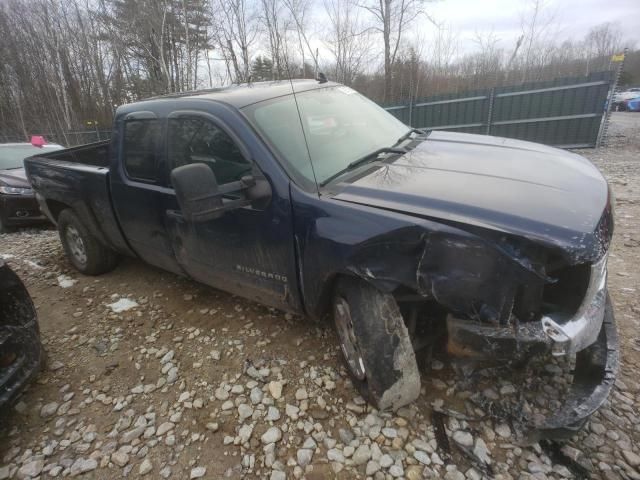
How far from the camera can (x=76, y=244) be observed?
403 centimetres

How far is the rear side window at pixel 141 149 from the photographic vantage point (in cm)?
274

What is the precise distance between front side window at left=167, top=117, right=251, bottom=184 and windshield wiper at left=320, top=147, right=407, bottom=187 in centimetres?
52

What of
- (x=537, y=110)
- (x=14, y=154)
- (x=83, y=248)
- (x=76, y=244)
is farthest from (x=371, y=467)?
(x=537, y=110)

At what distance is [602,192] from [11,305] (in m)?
3.60

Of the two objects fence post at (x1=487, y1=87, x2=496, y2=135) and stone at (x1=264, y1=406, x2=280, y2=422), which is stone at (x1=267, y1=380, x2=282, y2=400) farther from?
fence post at (x1=487, y1=87, x2=496, y2=135)

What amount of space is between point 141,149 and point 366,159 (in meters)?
1.85

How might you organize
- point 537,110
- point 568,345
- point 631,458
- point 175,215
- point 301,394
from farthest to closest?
point 537,110
point 175,215
point 301,394
point 631,458
point 568,345

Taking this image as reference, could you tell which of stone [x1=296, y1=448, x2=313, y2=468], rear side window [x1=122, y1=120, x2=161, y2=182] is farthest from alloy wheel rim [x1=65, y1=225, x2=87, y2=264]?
stone [x1=296, y1=448, x2=313, y2=468]

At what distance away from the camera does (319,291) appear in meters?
2.07

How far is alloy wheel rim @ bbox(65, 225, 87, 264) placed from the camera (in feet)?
12.8

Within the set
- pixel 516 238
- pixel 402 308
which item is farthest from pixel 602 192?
pixel 402 308

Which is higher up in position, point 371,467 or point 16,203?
point 16,203

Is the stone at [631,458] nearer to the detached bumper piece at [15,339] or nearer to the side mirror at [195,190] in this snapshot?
the side mirror at [195,190]

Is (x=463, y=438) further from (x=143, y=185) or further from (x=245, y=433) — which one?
(x=143, y=185)
